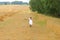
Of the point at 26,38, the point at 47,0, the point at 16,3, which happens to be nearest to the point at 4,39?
the point at 26,38

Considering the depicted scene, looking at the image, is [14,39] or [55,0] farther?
[55,0]

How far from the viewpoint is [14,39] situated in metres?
16.3

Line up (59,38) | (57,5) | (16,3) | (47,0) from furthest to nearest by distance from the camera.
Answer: (16,3) → (47,0) → (57,5) → (59,38)

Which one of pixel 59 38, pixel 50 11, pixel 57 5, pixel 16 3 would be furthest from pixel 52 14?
pixel 16 3

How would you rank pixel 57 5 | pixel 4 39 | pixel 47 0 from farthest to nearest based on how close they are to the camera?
pixel 47 0 → pixel 57 5 → pixel 4 39

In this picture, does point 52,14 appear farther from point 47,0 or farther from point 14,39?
point 14,39

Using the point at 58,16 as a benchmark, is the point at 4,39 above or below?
above

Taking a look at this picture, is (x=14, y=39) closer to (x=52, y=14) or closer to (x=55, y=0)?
(x=55, y=0)

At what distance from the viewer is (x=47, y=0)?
39.3 meters

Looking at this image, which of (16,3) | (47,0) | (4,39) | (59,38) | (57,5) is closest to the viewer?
(4,39)

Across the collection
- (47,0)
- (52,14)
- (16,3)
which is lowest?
(16,3)

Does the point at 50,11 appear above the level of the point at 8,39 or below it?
below

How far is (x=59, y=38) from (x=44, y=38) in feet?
4.08

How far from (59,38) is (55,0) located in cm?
1998
